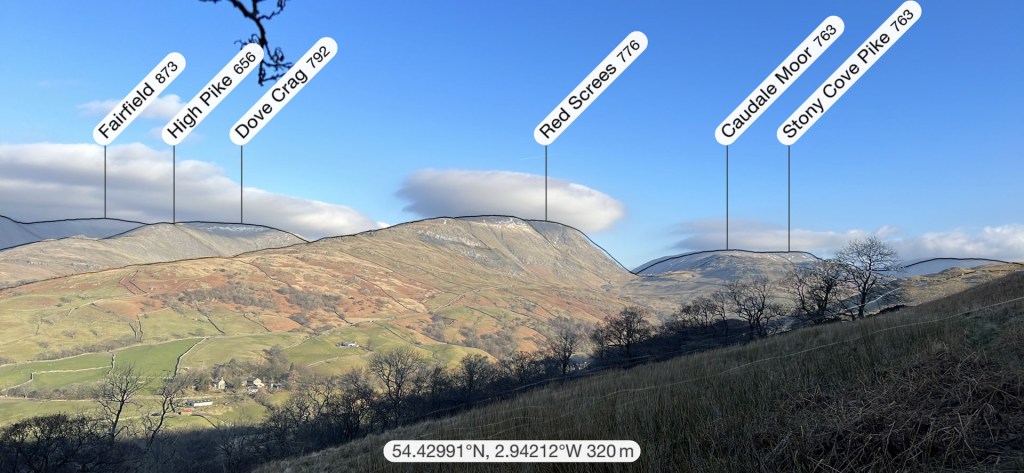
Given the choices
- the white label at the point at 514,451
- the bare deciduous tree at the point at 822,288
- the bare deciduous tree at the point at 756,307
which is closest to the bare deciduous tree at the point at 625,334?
the bare deciduous tree at the point at 756,307

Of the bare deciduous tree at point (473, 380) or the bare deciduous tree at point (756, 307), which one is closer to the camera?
the bare deciduous tree at point (756, 307)

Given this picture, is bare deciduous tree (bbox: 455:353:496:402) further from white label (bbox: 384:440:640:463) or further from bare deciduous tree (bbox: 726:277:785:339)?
white label (bbox: 384:440:640:463)

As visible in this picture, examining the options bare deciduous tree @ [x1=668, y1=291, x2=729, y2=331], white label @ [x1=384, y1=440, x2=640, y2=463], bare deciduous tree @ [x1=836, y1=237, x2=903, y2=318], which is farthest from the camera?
bare deciduous tree @ [x1=668, y1=291, x2=729, y2=331]

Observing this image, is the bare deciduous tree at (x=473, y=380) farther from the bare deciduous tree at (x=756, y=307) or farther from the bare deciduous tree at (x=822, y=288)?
the bare deciduous tree at (x=822, y=288)

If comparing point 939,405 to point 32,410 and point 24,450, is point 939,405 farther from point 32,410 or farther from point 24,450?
point 32,410

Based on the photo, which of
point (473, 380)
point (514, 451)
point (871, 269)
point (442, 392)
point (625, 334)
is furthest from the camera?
point (473, 380)

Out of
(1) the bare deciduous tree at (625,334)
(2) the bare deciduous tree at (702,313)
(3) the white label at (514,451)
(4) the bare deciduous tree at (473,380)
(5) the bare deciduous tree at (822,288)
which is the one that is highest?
(3) the white label at (514,451)

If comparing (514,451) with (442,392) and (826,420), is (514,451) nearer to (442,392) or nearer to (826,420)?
(826,420)

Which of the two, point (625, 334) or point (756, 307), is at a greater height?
point (756, 307)

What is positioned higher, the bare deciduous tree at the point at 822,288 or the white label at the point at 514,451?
the white label at the point at 514,451

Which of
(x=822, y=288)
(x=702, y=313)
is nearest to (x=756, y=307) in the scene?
(x=702, y=313)

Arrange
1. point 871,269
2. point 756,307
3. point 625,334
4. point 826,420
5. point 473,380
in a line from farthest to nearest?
point 473,380 < point 625,334 < point 756,307 < point 871,269 < point 826,420

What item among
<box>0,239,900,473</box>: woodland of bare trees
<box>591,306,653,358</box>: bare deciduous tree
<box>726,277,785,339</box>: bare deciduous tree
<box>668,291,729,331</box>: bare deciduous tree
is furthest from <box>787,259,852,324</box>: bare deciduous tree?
<box>591,306,653,358</box>: bare deciduous tree
